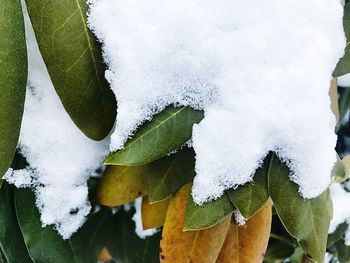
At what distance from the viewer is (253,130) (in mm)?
430

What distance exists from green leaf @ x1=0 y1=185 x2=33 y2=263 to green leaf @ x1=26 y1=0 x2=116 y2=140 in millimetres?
142

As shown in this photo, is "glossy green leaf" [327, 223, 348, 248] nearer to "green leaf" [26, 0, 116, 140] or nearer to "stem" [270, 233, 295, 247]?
"stem" [270, 233, 295, 247]

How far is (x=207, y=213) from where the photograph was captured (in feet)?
1.42

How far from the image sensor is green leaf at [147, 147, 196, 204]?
0.49 metres

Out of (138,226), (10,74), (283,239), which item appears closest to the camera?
(10,74)

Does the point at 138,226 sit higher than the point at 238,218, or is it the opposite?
the point at 238,218

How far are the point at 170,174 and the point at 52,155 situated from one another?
144 millimetres

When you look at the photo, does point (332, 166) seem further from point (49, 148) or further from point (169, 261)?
point (49, 148)

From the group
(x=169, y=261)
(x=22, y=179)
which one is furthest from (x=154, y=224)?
(x=22, y=179)

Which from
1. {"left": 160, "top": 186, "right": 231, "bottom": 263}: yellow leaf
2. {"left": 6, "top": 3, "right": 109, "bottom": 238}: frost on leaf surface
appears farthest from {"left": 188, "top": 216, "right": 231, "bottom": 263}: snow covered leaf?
{"left": 6, "top": 3, "right": 109, "bottom": 238}: frost on leaf surface

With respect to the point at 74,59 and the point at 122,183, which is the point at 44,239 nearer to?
the point at 122,183

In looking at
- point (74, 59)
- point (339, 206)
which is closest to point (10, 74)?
point (74, 59)

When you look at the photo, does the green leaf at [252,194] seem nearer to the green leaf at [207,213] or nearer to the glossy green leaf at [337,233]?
the green leaf at [207,213]

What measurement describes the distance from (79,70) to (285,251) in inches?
21.0
